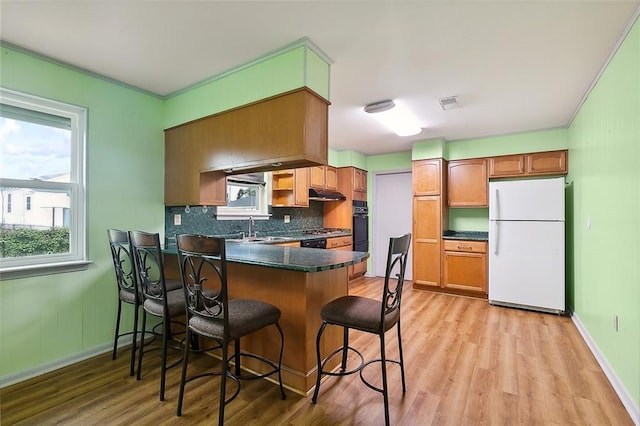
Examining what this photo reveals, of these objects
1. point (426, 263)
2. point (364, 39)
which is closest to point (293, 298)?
point (364, 39)

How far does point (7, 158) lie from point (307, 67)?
227 centimetres

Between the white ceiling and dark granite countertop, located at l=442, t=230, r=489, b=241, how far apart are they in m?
2.08

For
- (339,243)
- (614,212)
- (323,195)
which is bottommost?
(339,243)

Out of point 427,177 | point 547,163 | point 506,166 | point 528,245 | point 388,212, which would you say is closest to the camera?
point 528,245

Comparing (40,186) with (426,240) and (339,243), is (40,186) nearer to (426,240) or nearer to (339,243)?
(339,243)

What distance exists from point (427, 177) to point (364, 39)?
3.12 metres

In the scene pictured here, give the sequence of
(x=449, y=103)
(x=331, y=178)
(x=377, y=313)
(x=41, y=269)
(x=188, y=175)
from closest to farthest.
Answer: (x=377, y=313) < (x=41, y=269) < (x=188, y=175) < (x=449, y=103) < (x=331, y=178)

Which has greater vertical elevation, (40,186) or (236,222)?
(40,186)

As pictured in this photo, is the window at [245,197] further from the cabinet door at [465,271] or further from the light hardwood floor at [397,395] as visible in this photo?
the cabinet door at [465,271]

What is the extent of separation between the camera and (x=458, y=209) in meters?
5.00

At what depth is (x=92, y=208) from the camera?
257 cm

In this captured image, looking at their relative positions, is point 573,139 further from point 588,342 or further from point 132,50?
point 132,50

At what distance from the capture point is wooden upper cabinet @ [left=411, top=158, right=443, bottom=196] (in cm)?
468

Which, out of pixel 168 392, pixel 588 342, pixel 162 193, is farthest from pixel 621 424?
pixel 162 193
